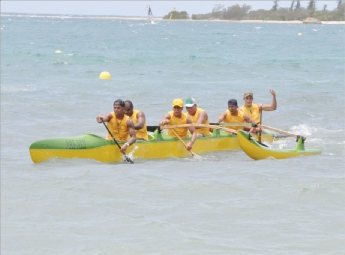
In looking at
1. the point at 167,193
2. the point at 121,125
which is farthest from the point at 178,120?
the point at 167,193

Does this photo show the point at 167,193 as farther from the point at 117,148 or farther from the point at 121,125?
the point at 121,125

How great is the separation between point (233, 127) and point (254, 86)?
1384 cm

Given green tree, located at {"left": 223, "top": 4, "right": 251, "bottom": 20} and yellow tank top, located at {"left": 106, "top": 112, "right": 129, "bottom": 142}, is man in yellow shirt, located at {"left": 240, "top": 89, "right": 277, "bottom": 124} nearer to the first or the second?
yellow tank top, located at {"left": 106, "top": 112, "right": 129, "bottom": 142}

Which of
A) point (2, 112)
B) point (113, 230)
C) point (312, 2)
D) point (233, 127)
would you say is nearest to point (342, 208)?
point (113, 230)

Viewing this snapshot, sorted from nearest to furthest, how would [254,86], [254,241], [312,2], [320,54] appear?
[254,241] < [254,86] < [320,54] < [312,2]

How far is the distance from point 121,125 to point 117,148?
0.42m

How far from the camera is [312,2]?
480 ft

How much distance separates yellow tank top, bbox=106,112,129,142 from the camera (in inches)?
512

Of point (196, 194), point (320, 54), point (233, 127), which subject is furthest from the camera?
point (320, 54)

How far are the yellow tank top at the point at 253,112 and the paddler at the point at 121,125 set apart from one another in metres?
3.16

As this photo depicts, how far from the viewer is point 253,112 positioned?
15328 millimetres

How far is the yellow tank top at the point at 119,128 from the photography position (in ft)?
42.7

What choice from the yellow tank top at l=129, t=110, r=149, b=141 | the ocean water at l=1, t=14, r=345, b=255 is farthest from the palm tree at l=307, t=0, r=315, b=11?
the yellow tank top at l=129, t=110, r=149, b=141

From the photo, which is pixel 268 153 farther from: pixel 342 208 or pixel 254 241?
pixel 254 241
